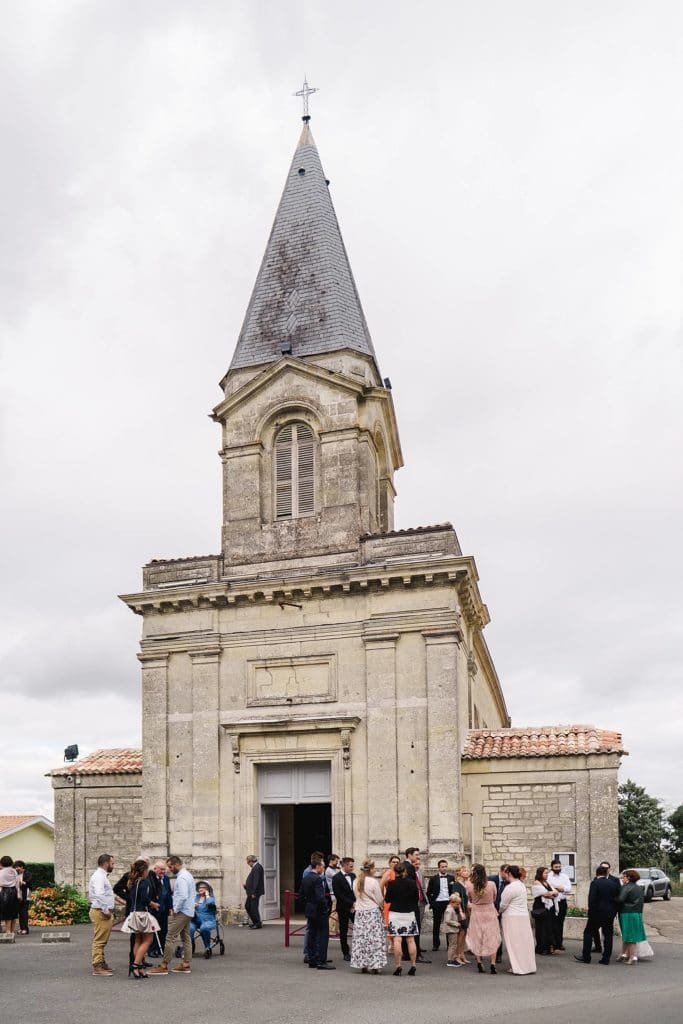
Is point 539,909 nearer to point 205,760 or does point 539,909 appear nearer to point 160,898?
point 160,898

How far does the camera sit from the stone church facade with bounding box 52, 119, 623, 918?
22.3m

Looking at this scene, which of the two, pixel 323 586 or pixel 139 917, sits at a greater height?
pixel 323 586

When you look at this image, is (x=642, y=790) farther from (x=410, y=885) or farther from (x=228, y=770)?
(x=410, y=885)

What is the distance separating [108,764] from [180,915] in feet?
38.0

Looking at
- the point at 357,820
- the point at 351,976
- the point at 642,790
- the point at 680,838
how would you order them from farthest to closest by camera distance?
the point at 680,838, the point at 642,790, the point at 357,820, the point at 351,976

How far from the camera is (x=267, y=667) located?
24.0 metres

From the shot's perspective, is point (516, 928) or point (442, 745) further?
point (442, 745)

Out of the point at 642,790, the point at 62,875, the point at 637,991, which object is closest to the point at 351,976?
the point at 637,991

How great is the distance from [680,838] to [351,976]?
70578mm

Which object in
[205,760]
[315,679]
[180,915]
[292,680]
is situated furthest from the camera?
[205,760]

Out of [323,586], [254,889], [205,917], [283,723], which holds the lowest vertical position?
[254,889]

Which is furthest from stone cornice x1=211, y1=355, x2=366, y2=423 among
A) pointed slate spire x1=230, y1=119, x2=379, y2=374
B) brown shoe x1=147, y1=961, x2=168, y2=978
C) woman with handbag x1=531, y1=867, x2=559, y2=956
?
Result: brown shoe x1=147, y1=961, x2=168, y2=978

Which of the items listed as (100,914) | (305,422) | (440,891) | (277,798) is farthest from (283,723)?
(100,914)

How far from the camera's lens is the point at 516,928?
15445mm
